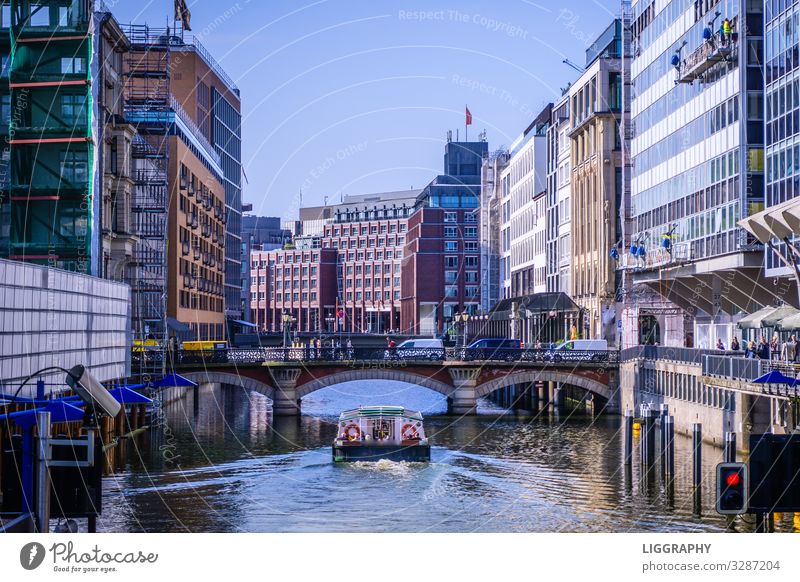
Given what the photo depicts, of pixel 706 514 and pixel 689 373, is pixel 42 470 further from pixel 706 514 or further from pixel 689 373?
pixel 689 373

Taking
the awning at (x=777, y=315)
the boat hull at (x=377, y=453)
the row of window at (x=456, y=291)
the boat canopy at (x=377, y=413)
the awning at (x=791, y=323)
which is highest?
the row of window at (x=456, y=291)

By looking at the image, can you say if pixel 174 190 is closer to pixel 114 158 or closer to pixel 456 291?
pixel 114 158

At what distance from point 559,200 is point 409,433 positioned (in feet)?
189

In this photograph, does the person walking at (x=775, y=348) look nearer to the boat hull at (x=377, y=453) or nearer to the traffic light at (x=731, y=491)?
the boat hull at (x=377, y=453)

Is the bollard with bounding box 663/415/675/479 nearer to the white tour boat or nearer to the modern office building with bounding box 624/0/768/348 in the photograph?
the white tour boat

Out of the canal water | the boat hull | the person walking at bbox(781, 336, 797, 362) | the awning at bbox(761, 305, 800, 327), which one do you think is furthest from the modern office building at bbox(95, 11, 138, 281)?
the person walking at bbox(781, 336, 797, 362)

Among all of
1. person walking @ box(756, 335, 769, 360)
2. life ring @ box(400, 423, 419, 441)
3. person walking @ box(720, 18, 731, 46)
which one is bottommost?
life ring @ box(400, 423, 419, 441)

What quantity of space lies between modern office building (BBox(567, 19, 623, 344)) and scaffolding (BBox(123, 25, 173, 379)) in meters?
27.9

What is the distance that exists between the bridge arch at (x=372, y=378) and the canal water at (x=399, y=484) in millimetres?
7215

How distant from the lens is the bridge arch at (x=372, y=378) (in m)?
79.0

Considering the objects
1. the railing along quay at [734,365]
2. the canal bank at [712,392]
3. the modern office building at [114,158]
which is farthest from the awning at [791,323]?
the modern office building at [114,158]

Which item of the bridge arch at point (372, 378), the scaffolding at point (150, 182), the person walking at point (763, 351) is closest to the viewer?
the person walking at point (763, 351)

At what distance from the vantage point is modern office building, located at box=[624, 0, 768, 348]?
58.3 meters
